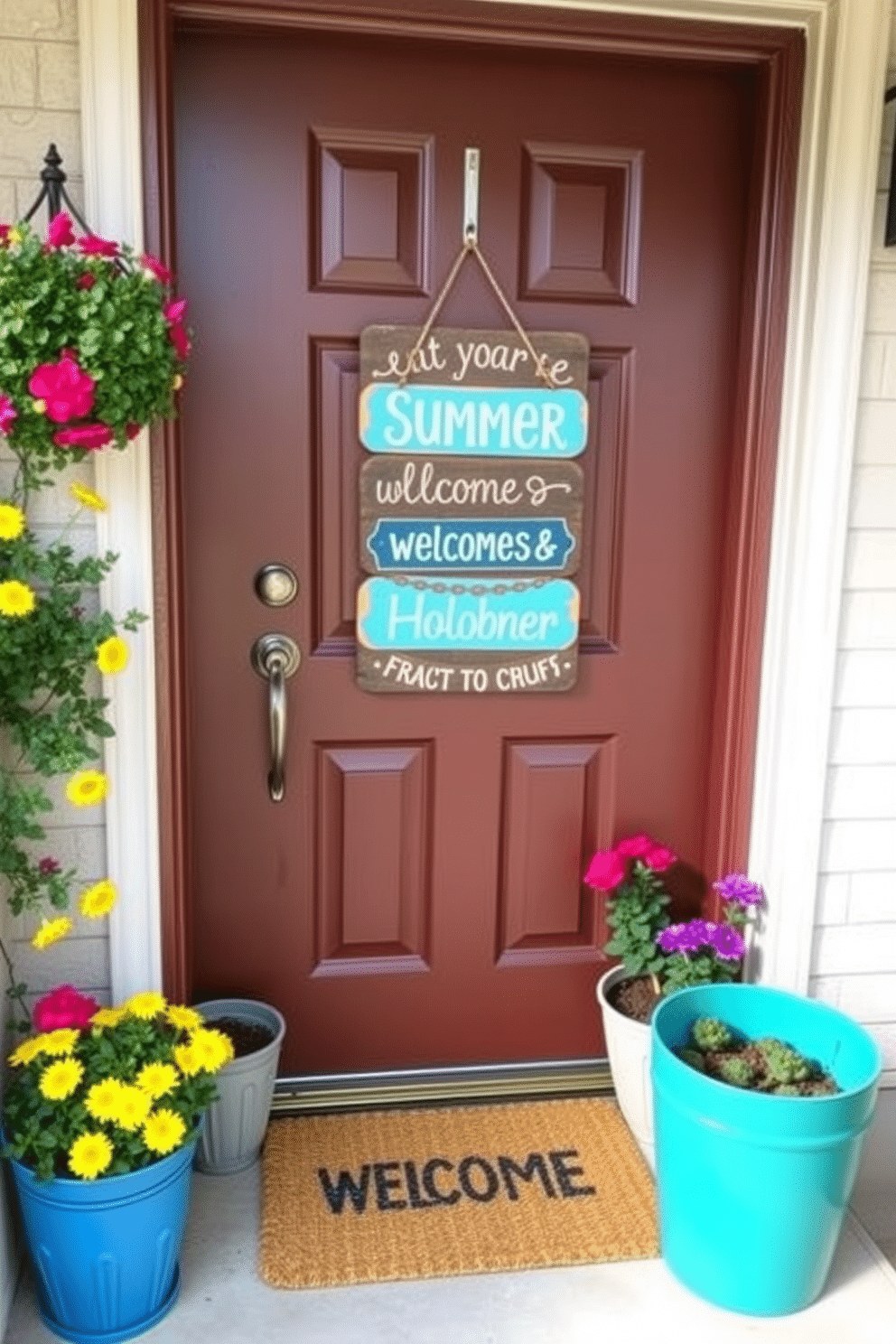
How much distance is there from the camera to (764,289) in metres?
2.02

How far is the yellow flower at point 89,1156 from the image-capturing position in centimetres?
162

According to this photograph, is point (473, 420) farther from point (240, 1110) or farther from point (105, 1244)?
point (105, 1244)

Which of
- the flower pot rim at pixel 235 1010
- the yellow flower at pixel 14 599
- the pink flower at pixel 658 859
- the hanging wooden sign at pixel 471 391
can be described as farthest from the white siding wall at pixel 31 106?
the pink flower at pixel 658 859

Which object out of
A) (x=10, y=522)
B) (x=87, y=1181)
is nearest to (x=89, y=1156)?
(x=87, y=1181)

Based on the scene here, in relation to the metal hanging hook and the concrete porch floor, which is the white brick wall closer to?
the concrete porch floor

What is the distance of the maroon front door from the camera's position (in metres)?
1.97

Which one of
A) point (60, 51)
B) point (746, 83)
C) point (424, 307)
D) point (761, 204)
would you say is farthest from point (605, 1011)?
point (60, 51)

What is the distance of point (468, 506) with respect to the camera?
2.08 meters

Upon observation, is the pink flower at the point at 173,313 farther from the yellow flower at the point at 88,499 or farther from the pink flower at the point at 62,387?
the yellow flower at the point at 88,499

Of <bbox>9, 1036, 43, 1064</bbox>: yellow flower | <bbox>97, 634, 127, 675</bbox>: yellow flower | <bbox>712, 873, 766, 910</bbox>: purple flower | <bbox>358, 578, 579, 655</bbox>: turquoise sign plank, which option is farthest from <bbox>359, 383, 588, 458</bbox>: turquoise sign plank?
<bbox>9, 1036, 43, 1064</bbox>: yellow flower

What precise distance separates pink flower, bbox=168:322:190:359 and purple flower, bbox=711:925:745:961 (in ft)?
4.40

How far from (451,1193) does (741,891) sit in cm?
73

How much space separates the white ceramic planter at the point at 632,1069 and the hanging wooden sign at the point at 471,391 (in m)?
1.03

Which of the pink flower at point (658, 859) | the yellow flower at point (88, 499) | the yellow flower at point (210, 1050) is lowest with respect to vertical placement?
the yellow flower at point (210, 1050)
